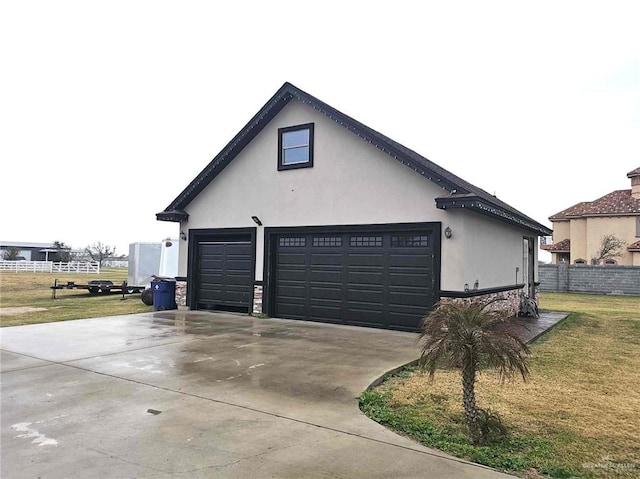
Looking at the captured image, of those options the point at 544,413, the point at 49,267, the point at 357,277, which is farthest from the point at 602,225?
the point at 49,267

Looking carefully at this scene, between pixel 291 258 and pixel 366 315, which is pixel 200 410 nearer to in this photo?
pixel 366 315

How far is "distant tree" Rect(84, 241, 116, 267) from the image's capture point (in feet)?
256

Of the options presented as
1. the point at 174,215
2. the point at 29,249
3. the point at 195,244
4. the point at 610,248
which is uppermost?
the point at 610,248

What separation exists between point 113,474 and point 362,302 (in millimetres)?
8892

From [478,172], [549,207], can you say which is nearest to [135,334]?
[478,172]

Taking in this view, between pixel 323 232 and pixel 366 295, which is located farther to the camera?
pixel 323 232

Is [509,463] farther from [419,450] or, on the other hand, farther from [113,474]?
[113,474]

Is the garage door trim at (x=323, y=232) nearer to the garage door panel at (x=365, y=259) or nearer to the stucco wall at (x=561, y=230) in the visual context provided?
the garage door panel at (x=365, y=259)

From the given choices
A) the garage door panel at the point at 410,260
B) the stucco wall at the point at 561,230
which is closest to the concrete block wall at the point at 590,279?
the stucco wall at the point at 561,230

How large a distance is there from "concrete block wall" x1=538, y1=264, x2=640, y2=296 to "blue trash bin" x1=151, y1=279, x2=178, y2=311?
26.4 m

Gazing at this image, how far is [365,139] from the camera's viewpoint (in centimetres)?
1181

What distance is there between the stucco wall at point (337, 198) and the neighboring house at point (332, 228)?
0.03 m

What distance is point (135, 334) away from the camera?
404 inches

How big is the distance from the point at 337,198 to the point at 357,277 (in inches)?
91.5
